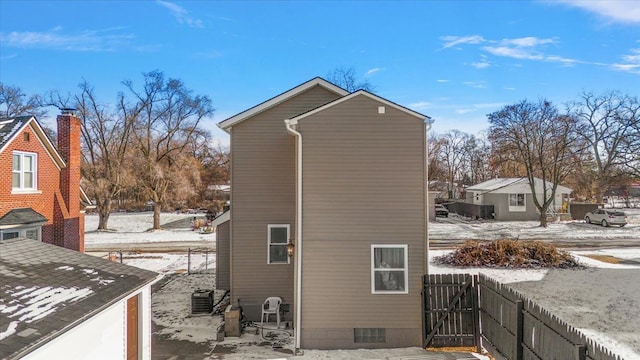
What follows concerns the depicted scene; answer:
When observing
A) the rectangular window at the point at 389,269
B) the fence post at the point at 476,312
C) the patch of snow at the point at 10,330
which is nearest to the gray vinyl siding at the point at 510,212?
the fence post at the point at 476,312

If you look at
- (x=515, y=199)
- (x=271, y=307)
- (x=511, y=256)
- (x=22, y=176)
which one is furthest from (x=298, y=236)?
(x=515, y=199)

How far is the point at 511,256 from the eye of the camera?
17.6 meters

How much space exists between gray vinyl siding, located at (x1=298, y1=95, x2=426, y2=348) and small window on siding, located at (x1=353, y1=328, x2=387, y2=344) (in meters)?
0.10

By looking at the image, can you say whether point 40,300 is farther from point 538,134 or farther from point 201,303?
point 538,134

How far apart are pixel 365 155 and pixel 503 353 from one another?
17.1ft

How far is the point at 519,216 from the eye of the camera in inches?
1382

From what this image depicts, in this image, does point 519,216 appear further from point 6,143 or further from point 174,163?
point 6,143

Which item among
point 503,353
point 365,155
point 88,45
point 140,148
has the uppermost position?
point 88,45

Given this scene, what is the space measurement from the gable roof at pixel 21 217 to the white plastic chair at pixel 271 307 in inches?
335

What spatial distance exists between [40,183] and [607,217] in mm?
36690

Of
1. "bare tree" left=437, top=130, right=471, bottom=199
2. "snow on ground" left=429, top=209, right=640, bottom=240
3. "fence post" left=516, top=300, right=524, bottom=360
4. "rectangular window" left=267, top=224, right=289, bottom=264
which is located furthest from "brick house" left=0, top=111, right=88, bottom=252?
"bare tree" left=437, top=130, right=471, bottom=199

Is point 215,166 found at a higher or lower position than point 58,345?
higher

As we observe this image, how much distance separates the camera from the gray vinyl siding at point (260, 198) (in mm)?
11438

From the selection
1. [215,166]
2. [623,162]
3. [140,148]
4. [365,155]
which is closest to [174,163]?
[140,148]
